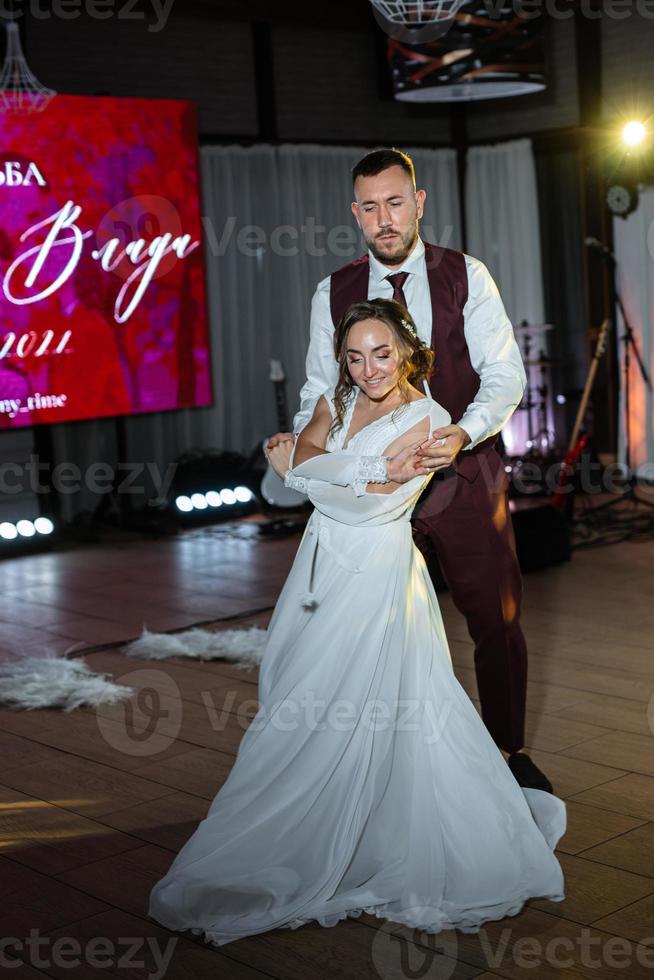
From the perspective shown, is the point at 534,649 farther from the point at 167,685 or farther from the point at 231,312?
the point at 231,312

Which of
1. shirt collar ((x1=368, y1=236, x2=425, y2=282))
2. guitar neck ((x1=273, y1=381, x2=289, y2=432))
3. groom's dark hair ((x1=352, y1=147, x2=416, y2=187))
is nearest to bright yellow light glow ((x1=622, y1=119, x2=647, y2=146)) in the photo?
guitar neck ((x1=273, y1=381, x2=289, y2=432))

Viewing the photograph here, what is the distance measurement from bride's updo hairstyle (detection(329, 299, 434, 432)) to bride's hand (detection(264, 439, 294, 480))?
10 centimetres

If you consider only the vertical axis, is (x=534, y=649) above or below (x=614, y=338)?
below

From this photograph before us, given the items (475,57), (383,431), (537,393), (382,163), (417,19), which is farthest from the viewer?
(537,393)

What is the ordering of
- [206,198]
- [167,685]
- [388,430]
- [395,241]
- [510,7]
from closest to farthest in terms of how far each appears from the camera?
[388,430], [395,241], [167,685], [510,7], [206,198]

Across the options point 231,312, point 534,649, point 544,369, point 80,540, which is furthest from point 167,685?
point 544,369

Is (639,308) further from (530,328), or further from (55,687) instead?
(55,687)

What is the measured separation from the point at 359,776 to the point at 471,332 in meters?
1.09

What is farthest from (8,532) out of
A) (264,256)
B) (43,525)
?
(264,256)

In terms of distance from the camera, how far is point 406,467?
2.44m

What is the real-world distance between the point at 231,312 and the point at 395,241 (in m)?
5.39

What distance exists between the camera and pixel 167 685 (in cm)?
417

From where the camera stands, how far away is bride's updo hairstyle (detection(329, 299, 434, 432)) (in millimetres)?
2510

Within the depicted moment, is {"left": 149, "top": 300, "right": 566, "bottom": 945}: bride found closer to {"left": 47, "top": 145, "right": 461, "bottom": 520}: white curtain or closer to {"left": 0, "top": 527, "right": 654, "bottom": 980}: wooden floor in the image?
{"left": 0, "top": 527, "right": 654, "bottom": 980}: wooden floor
